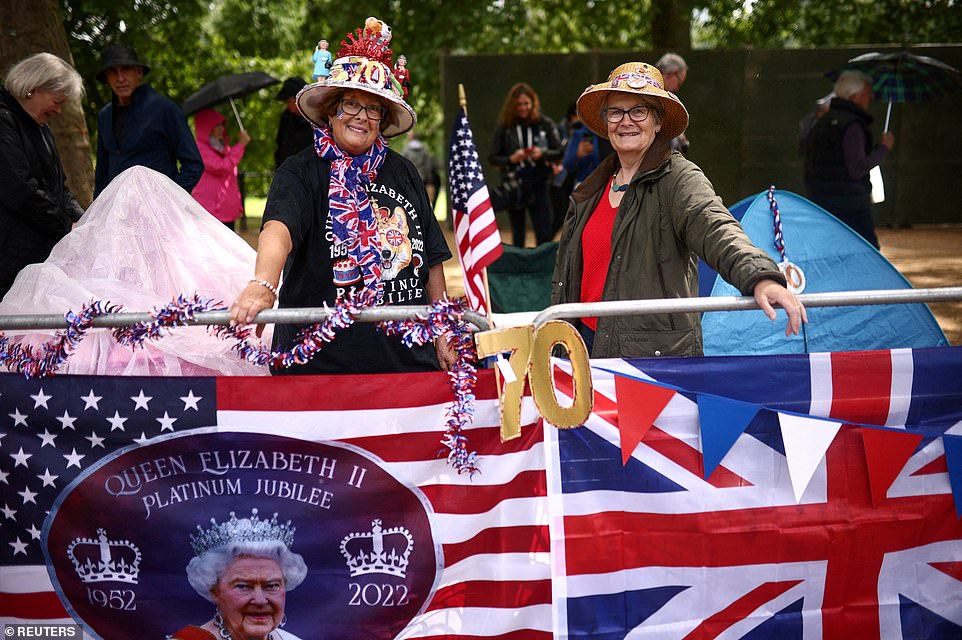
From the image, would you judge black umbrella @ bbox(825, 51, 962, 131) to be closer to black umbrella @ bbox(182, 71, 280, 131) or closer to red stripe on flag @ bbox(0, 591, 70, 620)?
black umbrella @ bbox(182, 71, 280, 131)

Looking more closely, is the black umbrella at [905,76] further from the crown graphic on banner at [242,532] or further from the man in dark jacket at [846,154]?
the crown graphic on banner at [242,532]

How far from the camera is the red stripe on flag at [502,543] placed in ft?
9.90

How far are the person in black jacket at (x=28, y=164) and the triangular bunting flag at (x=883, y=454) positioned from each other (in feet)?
12.7

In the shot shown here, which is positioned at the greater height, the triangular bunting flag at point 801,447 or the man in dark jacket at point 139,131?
the man in dark jacket at point 139,131

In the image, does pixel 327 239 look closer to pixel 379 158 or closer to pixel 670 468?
pixel 379 158

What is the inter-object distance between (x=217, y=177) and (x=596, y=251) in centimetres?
597

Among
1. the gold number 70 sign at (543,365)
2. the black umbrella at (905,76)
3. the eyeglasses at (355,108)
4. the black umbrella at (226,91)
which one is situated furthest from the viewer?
the black umbrella at (226,91)

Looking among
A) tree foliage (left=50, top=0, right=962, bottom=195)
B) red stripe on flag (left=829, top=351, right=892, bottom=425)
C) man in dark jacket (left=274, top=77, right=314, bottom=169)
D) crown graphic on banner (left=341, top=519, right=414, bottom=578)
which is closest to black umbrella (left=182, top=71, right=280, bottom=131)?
man in dark jacket (left=274, top=77, right=314, bottom=169)

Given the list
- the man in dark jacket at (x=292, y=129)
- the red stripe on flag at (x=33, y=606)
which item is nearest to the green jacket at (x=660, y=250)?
the red stripe on flag at (x=33, y=606)

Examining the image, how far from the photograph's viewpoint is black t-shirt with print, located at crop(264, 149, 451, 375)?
11.1ft

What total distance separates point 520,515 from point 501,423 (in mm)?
306

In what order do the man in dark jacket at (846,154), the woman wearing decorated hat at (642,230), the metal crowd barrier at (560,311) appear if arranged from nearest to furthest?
the metal crowd barrier at (560,311) < the woman wearing decorated hat at (642,230) < the man in dark jacket at (846,154)

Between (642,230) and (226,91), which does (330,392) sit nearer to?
(642,230)

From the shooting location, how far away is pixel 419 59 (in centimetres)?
1586
